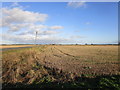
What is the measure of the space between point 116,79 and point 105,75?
1.03 metres

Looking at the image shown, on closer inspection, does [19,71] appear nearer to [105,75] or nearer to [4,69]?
[4,69]

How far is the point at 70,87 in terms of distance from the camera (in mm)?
8680

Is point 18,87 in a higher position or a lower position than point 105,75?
lower

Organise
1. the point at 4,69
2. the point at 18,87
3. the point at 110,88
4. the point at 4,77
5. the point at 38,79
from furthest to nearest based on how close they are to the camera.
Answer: the point at 4,69
the point at 4,77
the point at 38,79
the point at 18,87
the point at 110,88

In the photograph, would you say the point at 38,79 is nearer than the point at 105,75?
No

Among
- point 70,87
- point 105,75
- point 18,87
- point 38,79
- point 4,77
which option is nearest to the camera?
point 70,87

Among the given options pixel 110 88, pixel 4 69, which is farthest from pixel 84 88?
pixel 4 69

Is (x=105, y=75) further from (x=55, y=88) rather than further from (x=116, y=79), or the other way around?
(x=55, y=88)

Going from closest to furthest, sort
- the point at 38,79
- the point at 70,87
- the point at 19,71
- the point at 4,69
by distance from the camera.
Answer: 1. the point at 70,87
2. the point at 38,79
3. the point at 19,71
4. the point at 4,69

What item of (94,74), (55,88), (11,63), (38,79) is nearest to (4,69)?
(11,63)

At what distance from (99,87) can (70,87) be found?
71.3 inches

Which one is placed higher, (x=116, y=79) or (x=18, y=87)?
(x=116, y=79)

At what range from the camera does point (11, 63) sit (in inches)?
640

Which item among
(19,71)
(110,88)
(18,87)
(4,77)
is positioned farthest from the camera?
(19,71)
